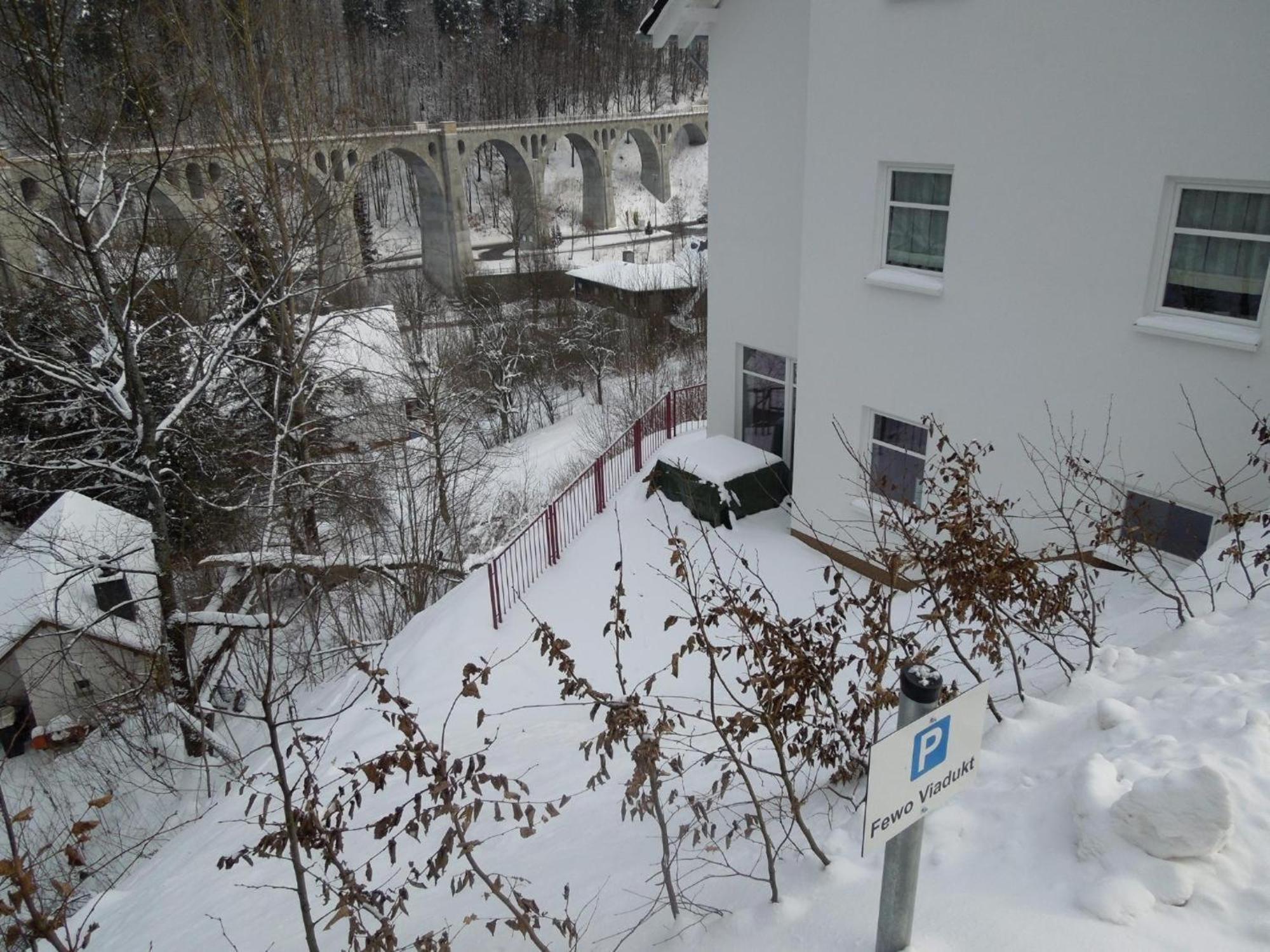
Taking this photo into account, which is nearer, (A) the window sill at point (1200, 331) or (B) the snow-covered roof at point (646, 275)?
(A) the window sill at point (1200, 331)

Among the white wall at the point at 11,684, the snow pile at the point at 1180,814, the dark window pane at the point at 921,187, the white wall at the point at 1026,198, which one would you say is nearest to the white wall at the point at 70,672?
the white wall at the point at 11,684

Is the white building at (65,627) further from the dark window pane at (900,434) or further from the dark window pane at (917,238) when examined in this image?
the dark window pane at (917,238)

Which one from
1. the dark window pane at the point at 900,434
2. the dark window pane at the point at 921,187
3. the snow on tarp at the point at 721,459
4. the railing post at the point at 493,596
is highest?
the dark window pane at the point at 921,187

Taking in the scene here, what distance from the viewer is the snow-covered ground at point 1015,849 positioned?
2959mm

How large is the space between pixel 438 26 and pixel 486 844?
78386 millimetres

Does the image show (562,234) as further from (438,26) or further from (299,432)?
(299,432)

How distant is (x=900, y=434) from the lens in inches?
396

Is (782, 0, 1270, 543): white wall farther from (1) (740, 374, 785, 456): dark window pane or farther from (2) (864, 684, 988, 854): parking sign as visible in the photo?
(2) (864, 684, 988, 854): parking sign

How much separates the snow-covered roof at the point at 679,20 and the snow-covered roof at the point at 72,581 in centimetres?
1176

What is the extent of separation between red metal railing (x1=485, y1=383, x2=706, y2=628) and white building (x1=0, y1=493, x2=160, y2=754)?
24.0 ft

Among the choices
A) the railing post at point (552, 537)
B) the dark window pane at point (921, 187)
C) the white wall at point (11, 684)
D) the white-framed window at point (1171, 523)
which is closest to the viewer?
the white-framed window at point (1171, 523)

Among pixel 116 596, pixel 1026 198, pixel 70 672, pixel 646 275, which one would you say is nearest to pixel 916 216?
pixel 1026 198

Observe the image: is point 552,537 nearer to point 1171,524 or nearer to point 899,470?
point 899,470

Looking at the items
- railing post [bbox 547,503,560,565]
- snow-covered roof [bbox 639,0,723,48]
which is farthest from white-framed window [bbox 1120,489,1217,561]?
snow-covered roof [bbox 639,0,723,48]
